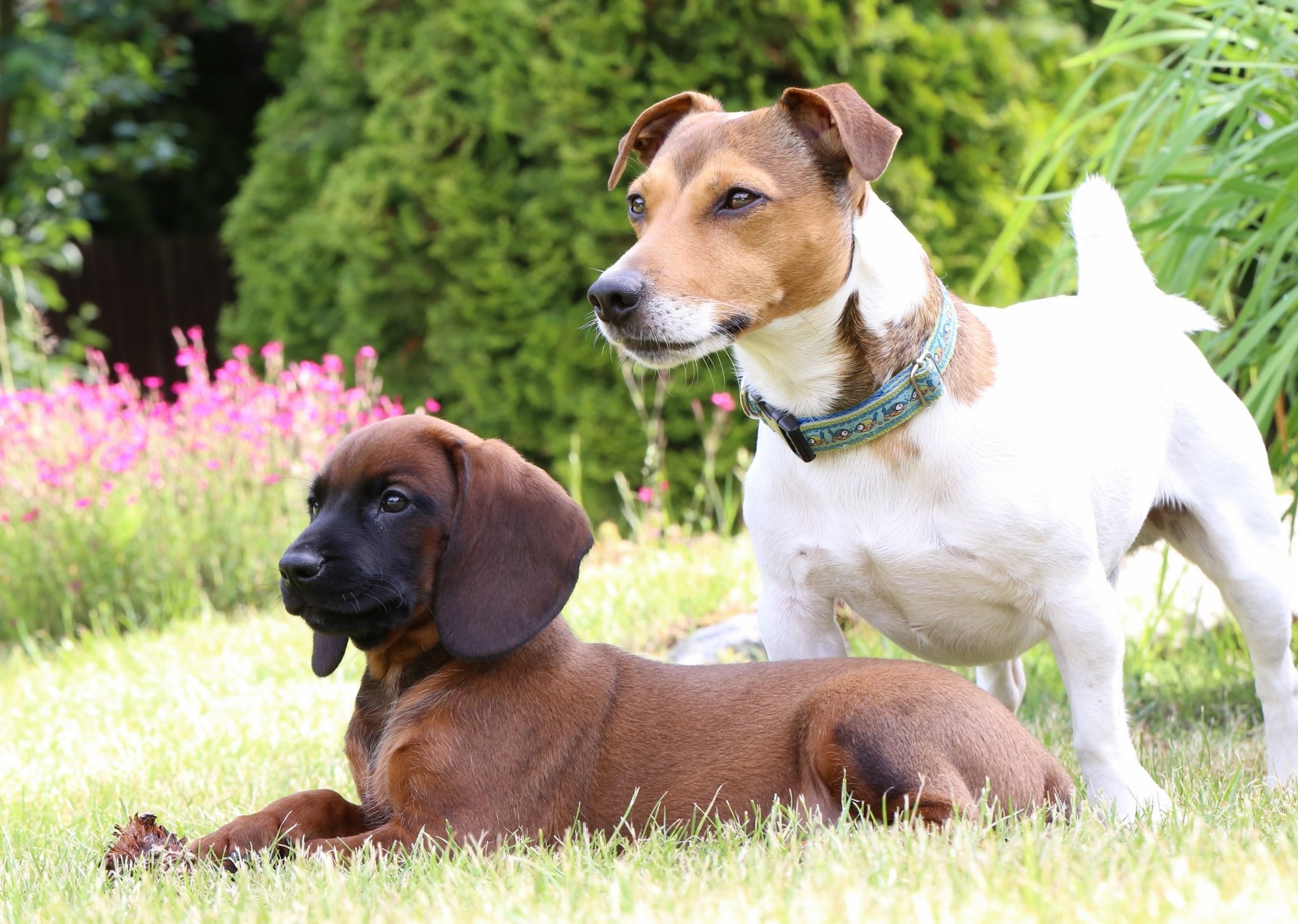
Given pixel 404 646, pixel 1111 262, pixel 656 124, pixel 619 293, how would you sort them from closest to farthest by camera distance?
pixel 619 293 → pixel 404 646 → pixel 656 124 → pixel 1111 262

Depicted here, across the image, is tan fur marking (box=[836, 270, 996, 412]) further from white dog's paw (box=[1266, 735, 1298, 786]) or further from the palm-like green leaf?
white dog's paw (box=[1266, 735, 1298, 786])

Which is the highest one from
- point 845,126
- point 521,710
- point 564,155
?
point 845,126

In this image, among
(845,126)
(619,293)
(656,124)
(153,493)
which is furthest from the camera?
(153,493)

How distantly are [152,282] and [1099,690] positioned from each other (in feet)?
41.9

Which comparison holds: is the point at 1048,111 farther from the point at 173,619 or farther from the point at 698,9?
the point at 173,619

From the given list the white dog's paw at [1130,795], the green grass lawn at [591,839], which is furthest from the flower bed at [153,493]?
the white dog's paw at [1130,795]

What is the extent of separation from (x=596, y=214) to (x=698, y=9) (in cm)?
128

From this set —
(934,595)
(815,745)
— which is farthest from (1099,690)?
(815,745)

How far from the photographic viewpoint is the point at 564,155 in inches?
332

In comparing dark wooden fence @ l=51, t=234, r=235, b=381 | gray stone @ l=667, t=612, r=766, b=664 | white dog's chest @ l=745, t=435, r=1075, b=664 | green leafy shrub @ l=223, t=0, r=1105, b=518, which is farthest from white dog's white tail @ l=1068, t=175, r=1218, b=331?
dark wooden fence @ l=51, t=234, r=235, b=381

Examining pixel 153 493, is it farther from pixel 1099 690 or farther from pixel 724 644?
pixel 1099 690

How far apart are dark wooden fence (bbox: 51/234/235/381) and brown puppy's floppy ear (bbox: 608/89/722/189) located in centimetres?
1107

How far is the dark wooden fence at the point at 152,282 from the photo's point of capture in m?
14.5

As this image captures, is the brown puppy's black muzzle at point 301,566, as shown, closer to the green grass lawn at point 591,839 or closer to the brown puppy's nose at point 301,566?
the brown puppy's nose at point 301,566
